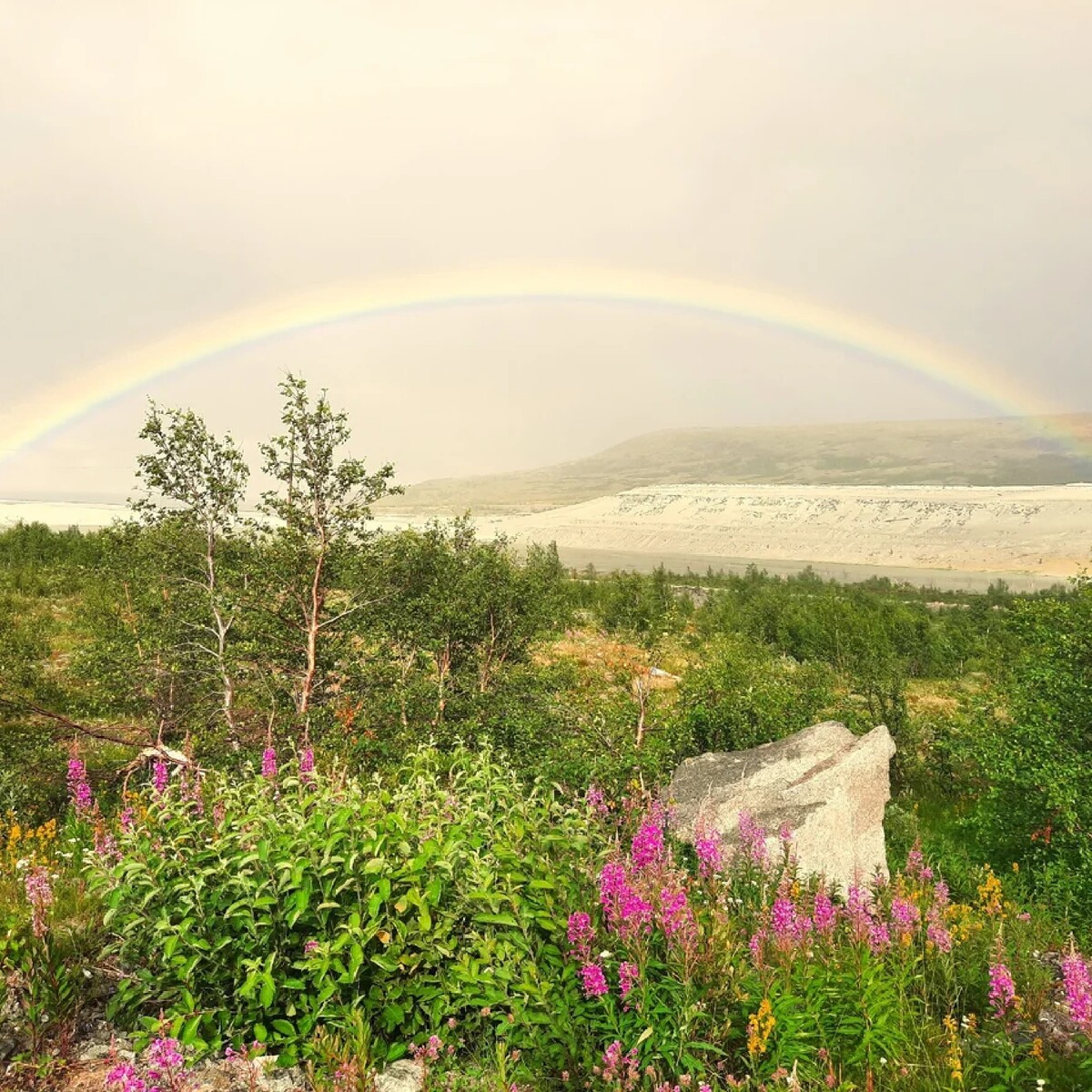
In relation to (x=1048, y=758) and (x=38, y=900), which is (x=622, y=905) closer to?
(x=38, y=900)

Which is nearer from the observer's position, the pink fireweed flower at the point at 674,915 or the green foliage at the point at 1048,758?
the pink fireweed flower at the point at 674,915

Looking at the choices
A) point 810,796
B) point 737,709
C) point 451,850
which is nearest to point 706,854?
point 451,850

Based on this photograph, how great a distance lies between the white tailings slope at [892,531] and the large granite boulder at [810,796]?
126 metres

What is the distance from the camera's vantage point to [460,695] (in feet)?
47.3

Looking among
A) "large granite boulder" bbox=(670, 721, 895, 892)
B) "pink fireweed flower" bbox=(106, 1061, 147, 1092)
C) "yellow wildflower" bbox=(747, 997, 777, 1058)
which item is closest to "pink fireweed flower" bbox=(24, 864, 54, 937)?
"pink fireweed flower" bbox=(106, 1061, 147, 1092)

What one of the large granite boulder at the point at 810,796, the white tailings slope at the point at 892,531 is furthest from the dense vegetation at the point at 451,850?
the white tailings slope at the point at 892,531

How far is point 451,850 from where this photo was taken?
410 cm

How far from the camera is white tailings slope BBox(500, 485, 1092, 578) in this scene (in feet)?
422

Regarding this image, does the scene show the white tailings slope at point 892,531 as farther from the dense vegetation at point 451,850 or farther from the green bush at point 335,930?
the green bush at point 335,930

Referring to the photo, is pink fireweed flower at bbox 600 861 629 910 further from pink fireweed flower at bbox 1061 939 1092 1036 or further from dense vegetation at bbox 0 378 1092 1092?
pink fireweed flower at bbox 1061 939 1092 1036

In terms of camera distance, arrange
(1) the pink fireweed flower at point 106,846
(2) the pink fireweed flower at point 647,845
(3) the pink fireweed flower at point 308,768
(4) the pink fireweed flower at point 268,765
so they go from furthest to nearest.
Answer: (4) the pink fireweed flower at point 268,765, (3) the pink fireweed flower at point 308,768, (1) the pink fireweed flower at point 106,846, (2) the pink fireweed flower at point 647,845

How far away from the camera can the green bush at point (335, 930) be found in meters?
3.64

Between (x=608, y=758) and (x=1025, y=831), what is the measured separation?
6084 millimetres

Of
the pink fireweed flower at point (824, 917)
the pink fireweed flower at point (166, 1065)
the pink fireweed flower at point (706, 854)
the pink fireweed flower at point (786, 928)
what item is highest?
the pink fireweed flower at point (166, 1065)
